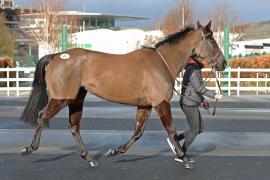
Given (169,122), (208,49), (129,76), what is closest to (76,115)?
(129,76)

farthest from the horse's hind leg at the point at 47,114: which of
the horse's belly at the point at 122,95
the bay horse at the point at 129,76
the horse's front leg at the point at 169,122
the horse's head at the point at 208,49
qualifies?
the horse's head at the point at 208,49

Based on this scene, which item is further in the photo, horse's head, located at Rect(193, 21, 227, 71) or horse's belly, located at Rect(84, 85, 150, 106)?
horse's head, located at Rect(193, 21, 227, 71)

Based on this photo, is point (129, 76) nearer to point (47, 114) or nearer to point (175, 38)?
point (175, 38)

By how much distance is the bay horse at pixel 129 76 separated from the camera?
782cm

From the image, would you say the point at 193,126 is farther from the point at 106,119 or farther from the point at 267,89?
the point at 267,89

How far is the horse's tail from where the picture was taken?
27.4 feet

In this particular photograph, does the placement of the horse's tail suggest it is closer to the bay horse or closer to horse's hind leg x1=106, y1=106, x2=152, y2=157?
the bay horse

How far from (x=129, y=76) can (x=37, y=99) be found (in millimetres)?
1542

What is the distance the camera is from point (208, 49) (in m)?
8.16

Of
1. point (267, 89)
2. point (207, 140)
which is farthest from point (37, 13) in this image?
point (207, 140)

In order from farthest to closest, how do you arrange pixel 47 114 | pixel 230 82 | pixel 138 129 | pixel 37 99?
pixel 230 82 < pixel 37 99 < pixel 138 129 < pixel 47 114

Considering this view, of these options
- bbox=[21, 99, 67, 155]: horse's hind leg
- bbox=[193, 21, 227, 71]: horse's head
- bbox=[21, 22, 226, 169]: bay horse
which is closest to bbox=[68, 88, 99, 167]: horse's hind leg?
bbox=[21, 22, 226, 169]: bay horse

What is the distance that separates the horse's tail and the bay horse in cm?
3

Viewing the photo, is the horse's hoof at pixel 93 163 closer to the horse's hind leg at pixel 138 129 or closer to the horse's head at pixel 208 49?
the horse's hind leg at pixel 138 129
